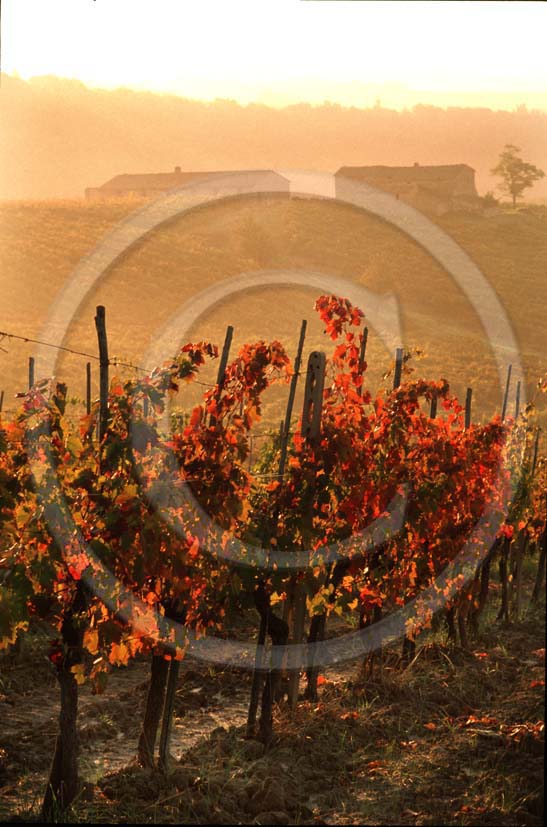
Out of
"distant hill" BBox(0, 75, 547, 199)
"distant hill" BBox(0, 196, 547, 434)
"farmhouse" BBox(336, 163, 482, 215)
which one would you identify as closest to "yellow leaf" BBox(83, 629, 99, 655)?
"distant hill" BBox(0, 196, 547, 434)

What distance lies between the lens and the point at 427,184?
7400cm

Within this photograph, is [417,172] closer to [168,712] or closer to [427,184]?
[427,184]

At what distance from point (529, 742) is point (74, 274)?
46.6 meters

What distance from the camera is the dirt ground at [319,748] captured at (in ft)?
19.5

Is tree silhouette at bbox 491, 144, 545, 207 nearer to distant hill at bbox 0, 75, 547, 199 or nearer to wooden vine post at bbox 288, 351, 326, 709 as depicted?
distant hill at bbox 0, 75, 547, 199

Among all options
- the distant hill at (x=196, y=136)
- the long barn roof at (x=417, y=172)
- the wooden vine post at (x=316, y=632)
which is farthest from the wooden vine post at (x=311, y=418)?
the distant hill at (x=196, y=136)

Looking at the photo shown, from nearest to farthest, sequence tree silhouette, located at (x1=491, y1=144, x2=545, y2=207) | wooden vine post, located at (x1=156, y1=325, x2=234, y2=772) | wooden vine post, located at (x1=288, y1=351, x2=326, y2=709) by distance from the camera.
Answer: wooden vine post, located at (x1=156, y1=325, x2=234, y2=772), wooden vine post, located at (x1=288, y1=351, x2=326, y2=709), tree silhouette, located at (x1=491, y1=144, x2=545, y2=207)

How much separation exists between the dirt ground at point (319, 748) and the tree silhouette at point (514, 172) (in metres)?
75.0

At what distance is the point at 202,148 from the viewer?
94625mm

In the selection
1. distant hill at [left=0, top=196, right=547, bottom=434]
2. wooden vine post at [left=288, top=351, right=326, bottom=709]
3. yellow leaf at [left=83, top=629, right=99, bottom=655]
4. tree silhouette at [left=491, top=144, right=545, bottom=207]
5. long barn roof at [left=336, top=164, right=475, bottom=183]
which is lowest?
yellow leaf at [left=83, top=629, right=99, bottom=655]

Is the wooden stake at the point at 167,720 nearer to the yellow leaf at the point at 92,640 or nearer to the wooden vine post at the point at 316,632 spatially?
the yellow leaf at the point at 92,640

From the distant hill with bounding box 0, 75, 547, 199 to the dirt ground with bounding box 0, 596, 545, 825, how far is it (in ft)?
265

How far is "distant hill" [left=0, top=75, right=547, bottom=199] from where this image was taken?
88625 mm

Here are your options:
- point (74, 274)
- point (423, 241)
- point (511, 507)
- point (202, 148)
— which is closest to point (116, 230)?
point (74, 274)
